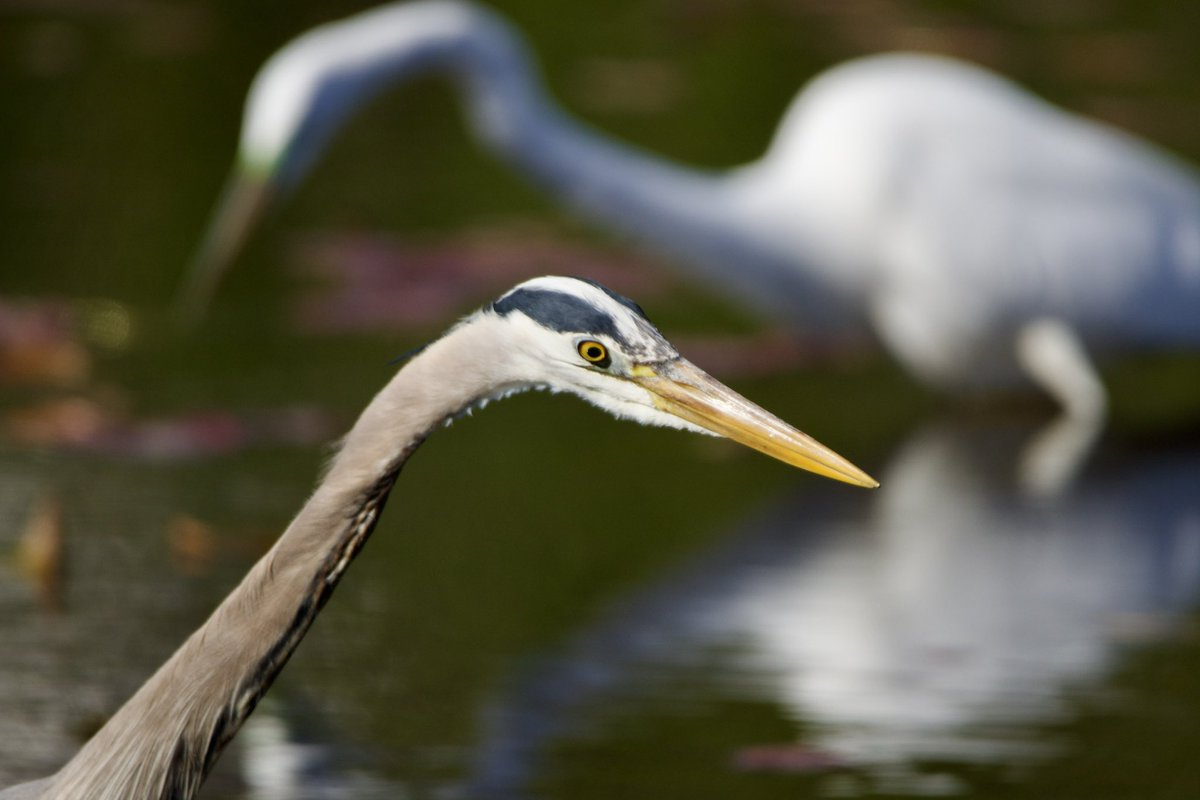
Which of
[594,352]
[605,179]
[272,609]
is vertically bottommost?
[272,609]

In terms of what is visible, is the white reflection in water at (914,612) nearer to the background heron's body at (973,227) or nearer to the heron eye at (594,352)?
the background heron's body at (973,227)

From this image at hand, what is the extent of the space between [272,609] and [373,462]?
24 centimetres

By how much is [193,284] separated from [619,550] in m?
2.28

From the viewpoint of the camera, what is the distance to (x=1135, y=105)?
32.2 ft

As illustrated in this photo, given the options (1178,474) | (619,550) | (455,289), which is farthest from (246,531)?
(1178,474)

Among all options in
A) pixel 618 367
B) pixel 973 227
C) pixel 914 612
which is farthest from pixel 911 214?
pixel 618 367

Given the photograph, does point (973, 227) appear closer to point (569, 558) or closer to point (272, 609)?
point (569, 558)

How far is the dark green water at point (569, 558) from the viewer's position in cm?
442

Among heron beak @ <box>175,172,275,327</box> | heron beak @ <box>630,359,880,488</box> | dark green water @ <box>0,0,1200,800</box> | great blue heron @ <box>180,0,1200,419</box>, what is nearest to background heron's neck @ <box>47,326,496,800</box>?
heron beak @ <box>630,359,880,488</box>

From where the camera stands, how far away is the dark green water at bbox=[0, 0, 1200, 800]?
4422 mm

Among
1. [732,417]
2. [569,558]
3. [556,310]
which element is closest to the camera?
[556,310]

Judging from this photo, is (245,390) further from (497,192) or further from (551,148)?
(497,192)

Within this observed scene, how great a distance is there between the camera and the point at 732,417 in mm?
3014

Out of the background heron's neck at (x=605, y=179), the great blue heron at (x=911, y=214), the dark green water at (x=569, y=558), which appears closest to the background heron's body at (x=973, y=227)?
the great blue heron at (x=911, y=214)
